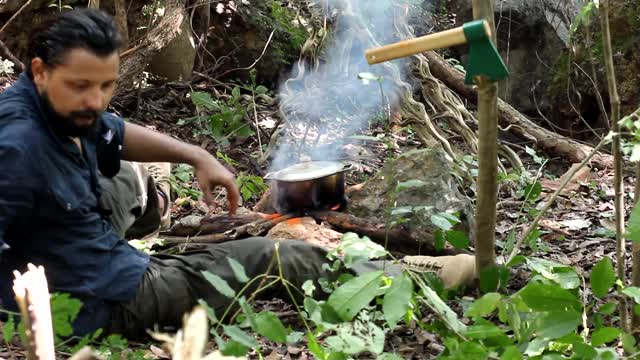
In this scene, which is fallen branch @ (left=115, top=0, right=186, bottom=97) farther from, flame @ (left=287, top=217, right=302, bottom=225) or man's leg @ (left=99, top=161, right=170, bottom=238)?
flame @ (left=287, top=217, right=302, bottom=225)

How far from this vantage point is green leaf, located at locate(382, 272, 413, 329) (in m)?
2.22

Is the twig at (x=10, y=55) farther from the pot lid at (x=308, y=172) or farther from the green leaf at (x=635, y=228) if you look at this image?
the green leaf at (x=635, y=228)

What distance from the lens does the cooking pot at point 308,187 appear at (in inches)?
165

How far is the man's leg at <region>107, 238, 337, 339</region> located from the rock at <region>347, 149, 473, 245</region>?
3.61ft

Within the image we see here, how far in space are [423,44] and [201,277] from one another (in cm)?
134

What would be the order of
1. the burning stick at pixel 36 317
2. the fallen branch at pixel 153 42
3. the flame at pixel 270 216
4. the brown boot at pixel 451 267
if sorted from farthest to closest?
the fallen branch at pixel 153 42, the flame at pixel 270 216, the brown boot at pixel 451 267, the burning stick at pixel 36 317

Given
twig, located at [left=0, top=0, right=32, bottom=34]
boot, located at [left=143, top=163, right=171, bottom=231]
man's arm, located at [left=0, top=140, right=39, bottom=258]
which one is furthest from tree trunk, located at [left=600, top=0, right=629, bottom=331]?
twig, located at [left=0, top=0, right=32, bottom=34]

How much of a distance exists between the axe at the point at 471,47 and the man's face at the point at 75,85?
907 mm

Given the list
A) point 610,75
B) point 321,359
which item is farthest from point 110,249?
point 610,75

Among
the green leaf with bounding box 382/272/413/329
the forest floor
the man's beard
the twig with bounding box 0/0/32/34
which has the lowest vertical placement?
the forest floor

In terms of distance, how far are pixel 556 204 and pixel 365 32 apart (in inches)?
86.0

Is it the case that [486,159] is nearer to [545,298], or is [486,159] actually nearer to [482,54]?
[482,54]

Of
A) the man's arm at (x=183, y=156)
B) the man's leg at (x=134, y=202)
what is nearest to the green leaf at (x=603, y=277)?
the man's arm at (x=183, y=156)

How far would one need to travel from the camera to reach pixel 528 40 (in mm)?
9023
